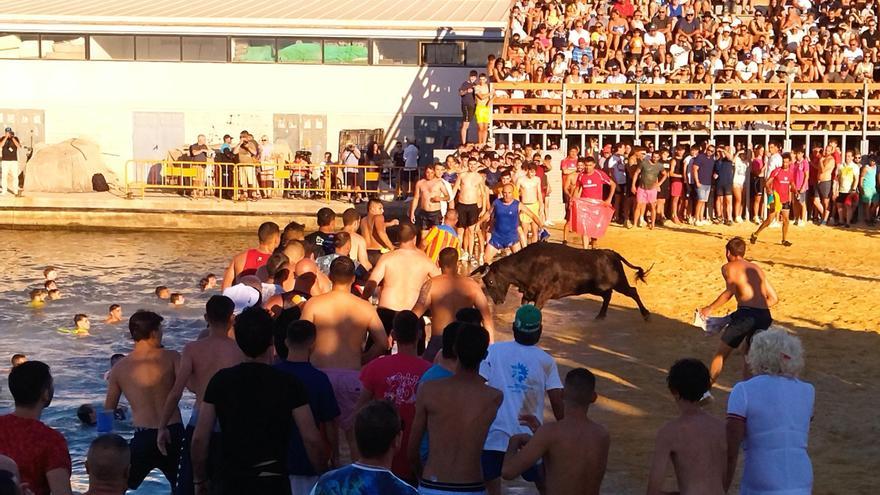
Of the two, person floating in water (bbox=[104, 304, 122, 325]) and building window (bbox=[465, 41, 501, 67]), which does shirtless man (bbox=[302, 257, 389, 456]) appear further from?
building window (bbox=[465, 41, 501, 67])

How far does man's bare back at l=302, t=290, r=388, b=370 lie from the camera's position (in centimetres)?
852

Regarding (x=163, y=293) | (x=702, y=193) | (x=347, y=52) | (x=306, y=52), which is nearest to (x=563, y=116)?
(x=702, y=193)

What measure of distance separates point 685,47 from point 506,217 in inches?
453

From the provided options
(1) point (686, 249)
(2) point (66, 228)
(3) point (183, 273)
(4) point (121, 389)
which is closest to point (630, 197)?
(1) point (686, 249)

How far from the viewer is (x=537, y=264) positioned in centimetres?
1595

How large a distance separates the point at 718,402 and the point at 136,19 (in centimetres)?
2520

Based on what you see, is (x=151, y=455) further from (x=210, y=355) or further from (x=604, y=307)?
(x=604, y=307)

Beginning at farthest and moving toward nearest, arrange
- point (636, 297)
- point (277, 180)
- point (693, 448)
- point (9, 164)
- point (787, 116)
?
point (277, 180), point (9, 164), point (787, 116), point (636, 297), point (693, 448)

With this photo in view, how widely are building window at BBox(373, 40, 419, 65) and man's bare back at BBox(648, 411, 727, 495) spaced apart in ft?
92.8

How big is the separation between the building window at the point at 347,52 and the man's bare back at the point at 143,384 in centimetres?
2641

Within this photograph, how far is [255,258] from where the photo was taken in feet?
37.6

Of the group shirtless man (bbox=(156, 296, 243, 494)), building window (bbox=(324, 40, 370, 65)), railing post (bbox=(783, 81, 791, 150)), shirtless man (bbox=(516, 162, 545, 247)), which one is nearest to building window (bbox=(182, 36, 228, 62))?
building window (bbox=(324, 40, 370, 65))

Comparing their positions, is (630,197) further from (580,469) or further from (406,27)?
(580,469)

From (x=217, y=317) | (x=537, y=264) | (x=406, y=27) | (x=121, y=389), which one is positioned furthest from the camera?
(x=406, y=27)
